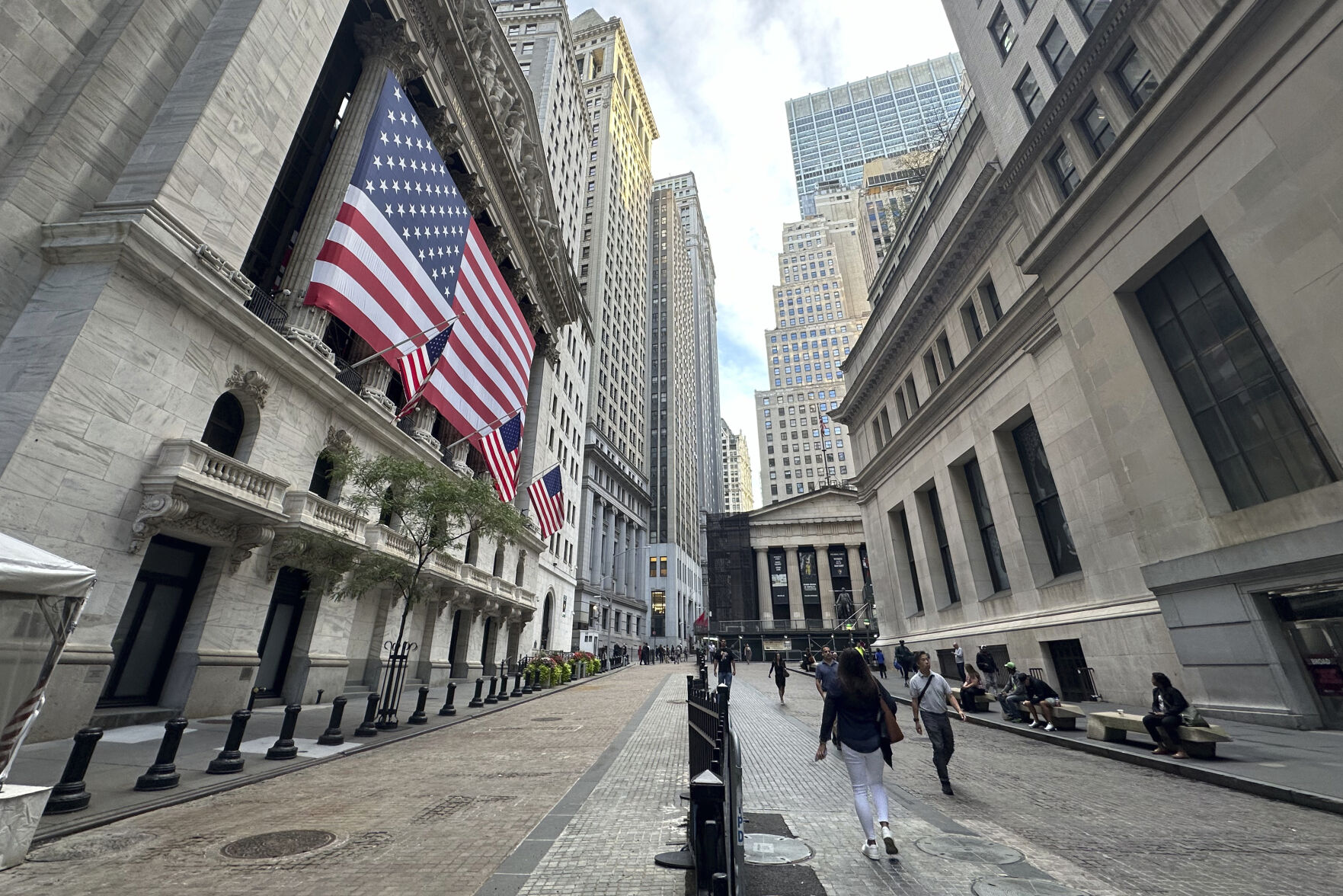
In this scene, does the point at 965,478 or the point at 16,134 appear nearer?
the point at 16,134

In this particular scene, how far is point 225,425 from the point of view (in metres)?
15.6

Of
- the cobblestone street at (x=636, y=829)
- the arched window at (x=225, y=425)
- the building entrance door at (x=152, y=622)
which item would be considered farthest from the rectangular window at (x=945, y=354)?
the building entrance door at (x=152, y=622)

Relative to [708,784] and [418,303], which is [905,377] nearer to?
[418,303]

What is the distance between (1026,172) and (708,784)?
88.4 feet

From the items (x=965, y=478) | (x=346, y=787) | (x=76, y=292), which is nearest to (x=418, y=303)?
(x=76, y=292)

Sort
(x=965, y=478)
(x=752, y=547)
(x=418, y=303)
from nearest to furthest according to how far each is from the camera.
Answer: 1. (x=418, y=303)
2. (x=965, y=478)
3. (x=752, y=547)

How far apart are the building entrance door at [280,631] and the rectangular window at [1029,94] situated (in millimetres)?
33761

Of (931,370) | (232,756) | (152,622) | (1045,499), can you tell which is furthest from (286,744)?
(931,370)

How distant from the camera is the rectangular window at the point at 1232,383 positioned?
12.8 metres

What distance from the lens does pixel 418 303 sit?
20.6 m

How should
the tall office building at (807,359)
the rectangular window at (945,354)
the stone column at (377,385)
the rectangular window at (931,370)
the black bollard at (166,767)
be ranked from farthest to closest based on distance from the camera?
1. the tall office building at (807,359)
2. the rectangular window at (931,370)
3. the rectangular window at (945,354)
4. the stone column at (377,385)
5. the black bollard at (166,767)

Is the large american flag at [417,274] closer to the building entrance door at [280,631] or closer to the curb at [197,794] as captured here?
the building entrance door at [280,631]

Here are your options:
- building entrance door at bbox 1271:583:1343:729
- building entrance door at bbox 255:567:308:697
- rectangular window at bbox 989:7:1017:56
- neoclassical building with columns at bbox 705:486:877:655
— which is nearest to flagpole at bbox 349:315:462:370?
building entrance door at bbox 255:567:308:697

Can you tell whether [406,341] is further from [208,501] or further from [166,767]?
[166,767]
